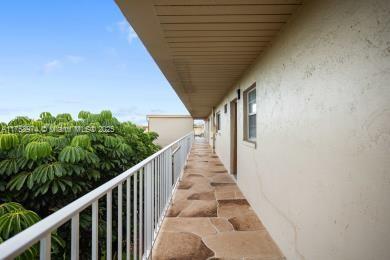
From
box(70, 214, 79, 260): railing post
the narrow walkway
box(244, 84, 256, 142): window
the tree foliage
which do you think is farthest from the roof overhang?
the narrow walkway

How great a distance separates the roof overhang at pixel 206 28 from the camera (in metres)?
1.72

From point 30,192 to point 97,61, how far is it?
27.7 metres

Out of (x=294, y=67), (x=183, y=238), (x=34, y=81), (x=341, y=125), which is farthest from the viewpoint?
(x=34, y=81)

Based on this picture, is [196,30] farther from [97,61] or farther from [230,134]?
[97,61]

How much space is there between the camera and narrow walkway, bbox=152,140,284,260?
7.04ft

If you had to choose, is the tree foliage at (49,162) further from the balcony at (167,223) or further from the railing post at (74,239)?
the railing post at (74,239)

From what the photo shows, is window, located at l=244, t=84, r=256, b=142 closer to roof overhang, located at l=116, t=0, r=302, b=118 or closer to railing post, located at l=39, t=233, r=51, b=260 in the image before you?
roof overhang, located at l=116, t=0, r=302, b=118

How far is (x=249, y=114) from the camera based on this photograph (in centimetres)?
402

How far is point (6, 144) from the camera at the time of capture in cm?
282

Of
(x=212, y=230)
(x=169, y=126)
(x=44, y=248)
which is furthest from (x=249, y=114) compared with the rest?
(x=169, y=126)

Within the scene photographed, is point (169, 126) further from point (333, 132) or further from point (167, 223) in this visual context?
point (333, 132)

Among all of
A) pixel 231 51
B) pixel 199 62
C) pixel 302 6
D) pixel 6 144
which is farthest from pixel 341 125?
pixel 6 144

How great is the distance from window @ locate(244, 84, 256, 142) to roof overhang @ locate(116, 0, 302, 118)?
70cm

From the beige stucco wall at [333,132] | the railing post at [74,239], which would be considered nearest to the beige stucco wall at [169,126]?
the beige stucco wall at [333,132]
